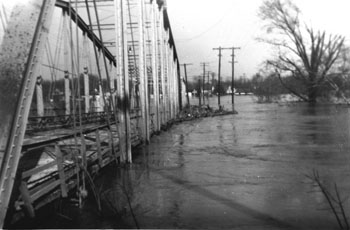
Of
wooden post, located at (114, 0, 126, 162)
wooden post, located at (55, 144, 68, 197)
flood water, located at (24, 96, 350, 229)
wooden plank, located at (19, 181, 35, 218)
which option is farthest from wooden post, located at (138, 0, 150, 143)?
wooden plank, located at (19, 181, 35, 218)

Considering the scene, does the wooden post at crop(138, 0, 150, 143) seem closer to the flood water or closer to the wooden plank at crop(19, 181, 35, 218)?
the flood water

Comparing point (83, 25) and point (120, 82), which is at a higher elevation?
point (83, 25)

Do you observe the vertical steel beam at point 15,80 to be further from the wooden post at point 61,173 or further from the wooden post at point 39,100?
the wooden post at point 39,100

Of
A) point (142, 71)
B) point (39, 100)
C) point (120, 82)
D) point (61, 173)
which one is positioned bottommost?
point (61, 173)

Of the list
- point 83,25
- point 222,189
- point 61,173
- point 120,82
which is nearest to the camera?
point 61,173

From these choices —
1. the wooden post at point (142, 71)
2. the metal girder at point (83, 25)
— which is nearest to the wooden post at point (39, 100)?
the metal girder at point (83, 25)

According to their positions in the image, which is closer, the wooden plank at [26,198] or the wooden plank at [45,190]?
the wooden plank at [26,198]

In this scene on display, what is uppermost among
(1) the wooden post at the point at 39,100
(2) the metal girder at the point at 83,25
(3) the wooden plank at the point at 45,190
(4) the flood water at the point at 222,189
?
(2) the metal girder at the point at 83,25

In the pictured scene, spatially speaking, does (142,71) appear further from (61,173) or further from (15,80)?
(15,80)

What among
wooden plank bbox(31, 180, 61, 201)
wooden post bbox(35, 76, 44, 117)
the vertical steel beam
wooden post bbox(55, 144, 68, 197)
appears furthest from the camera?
wooden post bbox(35, 76, 44, 117)

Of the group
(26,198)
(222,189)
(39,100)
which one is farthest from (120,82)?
(39,100)

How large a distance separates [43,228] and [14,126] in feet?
6.31

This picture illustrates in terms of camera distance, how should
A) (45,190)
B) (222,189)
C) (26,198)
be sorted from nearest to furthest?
(26,198) < (45,190) < (222,189)

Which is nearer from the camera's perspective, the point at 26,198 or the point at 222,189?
the point at 26,198
